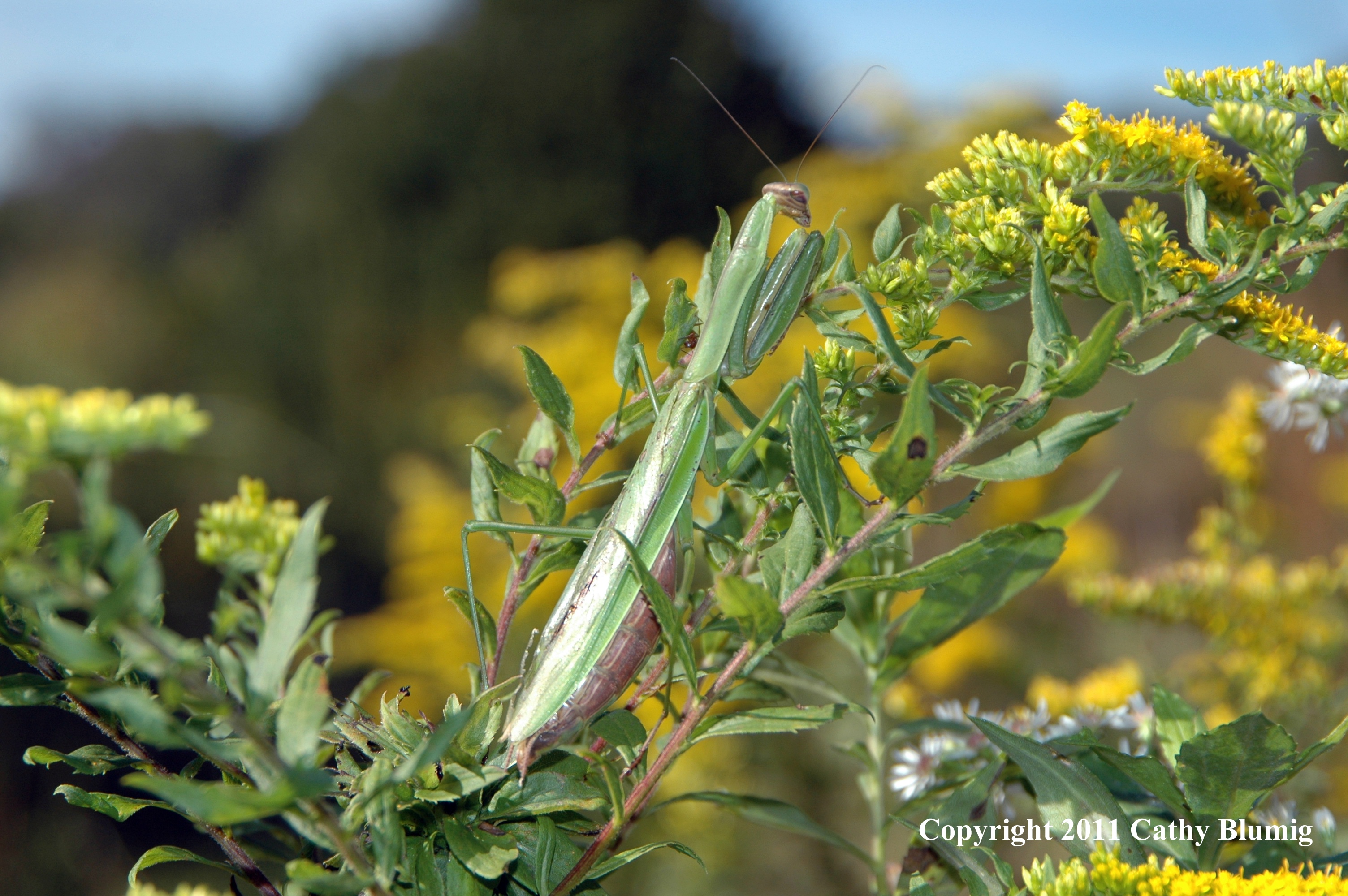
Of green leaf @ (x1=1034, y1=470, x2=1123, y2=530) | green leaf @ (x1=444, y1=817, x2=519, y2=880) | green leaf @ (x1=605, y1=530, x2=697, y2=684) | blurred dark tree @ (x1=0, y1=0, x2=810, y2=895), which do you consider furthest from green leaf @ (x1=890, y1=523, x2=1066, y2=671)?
blurred dark tree @ (x1=0, y1=0, x2=810, y2=895)

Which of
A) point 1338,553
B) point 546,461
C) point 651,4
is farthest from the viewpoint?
point 651,4

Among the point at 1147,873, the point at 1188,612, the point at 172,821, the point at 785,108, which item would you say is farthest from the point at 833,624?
the point at 785,108

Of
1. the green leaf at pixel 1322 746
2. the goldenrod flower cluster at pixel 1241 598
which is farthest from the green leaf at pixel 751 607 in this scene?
the goldenrod flower cluster at pixel 1241 598

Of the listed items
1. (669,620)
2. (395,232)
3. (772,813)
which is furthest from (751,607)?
(395,232)

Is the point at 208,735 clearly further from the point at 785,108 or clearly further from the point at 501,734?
the point at 785,108

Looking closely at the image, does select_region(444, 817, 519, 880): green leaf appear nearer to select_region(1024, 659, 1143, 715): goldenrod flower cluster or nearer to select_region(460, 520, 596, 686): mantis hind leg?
select_region(460, 520, 596, 686): mantis hind leg
